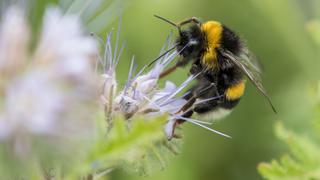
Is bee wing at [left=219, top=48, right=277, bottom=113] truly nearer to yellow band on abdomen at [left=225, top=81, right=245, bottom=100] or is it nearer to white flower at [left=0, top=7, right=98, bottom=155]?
yellow band on abdomen at [left=225, top=81, right=245, bottom=100]

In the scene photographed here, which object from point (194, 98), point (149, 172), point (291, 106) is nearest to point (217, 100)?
point (194, 98)

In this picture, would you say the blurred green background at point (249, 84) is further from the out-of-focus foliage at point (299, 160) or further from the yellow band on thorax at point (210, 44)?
the yellow band on thorax at point (210, 44)

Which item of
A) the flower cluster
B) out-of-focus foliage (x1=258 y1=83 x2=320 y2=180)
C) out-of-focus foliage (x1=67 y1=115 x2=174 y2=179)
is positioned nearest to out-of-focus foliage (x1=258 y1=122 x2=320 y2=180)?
out-of-focus foliage (x1=258 y1=83 x2=320 y2=180)

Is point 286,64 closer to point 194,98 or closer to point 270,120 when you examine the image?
point 270,120

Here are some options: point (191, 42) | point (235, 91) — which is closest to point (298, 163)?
point (235, 91)

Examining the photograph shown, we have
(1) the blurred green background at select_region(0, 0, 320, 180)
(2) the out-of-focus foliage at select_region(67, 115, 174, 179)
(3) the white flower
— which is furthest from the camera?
(1) the blurred green background at select_region(0, 0, 320, 180)

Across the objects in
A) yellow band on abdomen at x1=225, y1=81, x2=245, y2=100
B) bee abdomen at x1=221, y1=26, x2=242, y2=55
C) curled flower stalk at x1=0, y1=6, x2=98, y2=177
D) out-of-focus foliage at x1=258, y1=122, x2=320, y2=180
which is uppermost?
curled flower stalk at x1=0, y1=6, x2=98, y2=177
